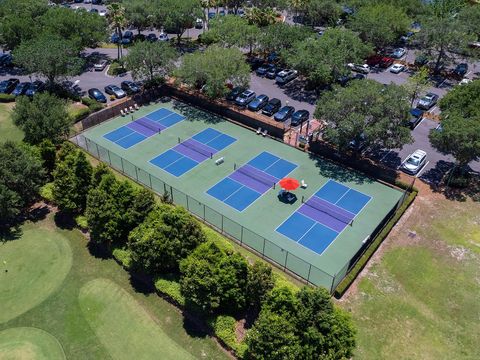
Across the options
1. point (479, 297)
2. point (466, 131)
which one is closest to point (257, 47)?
point (466, 131)

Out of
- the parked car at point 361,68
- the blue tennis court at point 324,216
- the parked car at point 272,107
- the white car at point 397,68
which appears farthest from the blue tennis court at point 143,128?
the white car at point 397,68

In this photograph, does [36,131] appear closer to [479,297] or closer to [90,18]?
[90,18]

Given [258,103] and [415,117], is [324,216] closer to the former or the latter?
[258,103]

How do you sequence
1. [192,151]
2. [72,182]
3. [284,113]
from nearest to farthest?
[72,182], [192,151], [284,113]

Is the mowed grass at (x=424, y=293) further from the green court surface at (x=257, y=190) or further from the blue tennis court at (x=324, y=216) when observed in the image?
the blue tennis court at (x=324, y=216)

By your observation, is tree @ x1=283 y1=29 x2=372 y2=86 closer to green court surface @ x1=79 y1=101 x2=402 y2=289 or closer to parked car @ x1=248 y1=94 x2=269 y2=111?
parked car @ x1=248 y1=94 x2=269 y2=111

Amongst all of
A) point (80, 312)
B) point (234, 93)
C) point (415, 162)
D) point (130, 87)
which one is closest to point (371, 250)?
point (415, 162)

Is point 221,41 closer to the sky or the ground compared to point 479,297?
closer to the sky
